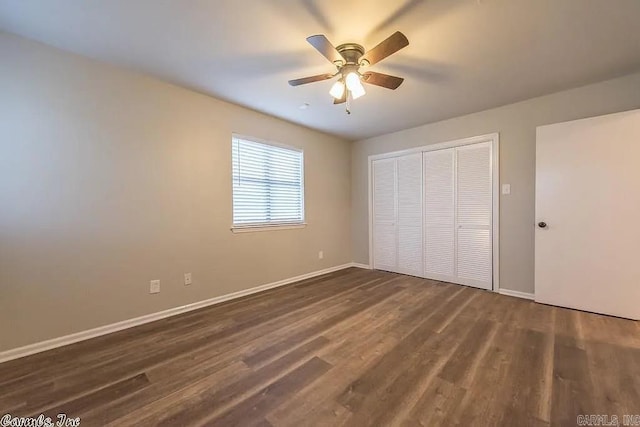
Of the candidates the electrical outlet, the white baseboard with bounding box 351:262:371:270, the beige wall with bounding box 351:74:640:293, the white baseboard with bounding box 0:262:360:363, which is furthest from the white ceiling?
the white baseboard with bounding box 351:262:371:270

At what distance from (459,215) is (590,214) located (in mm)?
1343

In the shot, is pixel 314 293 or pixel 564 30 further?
pixel 314 293

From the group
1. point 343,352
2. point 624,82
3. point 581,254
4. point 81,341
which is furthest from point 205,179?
point 624,82

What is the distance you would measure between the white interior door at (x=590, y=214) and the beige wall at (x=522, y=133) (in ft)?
0.72

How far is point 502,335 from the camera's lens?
231 centimetres

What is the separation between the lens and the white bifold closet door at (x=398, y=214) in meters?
4.30

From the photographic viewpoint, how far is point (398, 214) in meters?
4.54

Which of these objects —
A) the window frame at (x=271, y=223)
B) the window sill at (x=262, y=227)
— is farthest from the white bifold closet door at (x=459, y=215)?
the window sill at (x=262, y=227)

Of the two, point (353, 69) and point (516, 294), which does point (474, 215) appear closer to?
point (516, 294)

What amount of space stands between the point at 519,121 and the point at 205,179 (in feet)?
12.8

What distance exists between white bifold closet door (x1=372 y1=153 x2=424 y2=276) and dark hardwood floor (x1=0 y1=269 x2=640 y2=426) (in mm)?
1575

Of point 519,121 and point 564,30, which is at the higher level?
point 564,30

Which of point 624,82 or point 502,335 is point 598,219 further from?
point 502,335

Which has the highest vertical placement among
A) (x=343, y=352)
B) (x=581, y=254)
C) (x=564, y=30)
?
(x=564, y=30)
